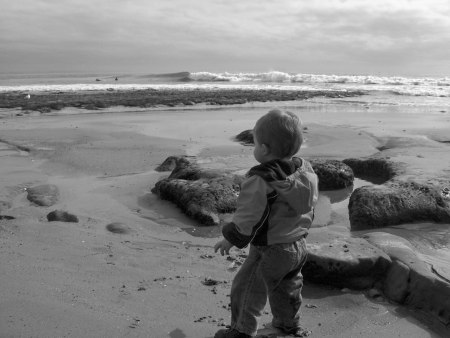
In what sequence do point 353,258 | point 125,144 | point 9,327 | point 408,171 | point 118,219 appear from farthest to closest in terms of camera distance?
point 125,144
point 408,171
point 118,219
point 353,258
point 9,327

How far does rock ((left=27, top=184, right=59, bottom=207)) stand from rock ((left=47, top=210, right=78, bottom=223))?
0.68 m

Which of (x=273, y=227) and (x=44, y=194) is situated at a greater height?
(x=273, y=227)

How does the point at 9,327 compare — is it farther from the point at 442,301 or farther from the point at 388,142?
the point at 388,142

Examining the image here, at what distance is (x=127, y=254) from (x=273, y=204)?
1.82 m

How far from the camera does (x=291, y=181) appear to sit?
279 cm

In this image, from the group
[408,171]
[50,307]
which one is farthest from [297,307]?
[408,171]

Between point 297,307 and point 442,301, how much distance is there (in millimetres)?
963

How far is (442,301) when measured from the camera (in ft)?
10.3

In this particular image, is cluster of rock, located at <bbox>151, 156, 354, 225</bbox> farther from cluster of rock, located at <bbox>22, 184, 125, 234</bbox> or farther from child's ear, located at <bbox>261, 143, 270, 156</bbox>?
child's ear, located at <bbox>261, 143, 270, 156</bbox>

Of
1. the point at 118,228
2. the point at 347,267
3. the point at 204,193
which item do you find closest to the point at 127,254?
the point at 118,228

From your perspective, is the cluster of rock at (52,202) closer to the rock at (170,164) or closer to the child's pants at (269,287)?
the rock at (170,164)

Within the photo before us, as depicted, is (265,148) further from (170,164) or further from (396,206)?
(170,164)

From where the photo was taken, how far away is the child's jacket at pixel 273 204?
272cm

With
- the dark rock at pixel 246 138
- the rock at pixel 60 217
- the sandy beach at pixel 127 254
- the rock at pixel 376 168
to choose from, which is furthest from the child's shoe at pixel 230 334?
the dark rock at pixel 246 138
